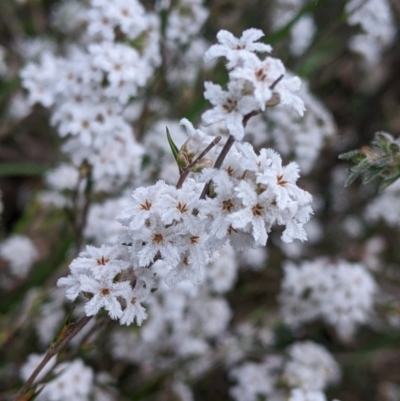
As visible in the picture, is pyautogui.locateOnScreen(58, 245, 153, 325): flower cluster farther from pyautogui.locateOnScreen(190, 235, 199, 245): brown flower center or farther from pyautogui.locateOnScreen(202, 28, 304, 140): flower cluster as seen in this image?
pyautogui.locateOnScreen(202, 28, 304, 140): flower cluster

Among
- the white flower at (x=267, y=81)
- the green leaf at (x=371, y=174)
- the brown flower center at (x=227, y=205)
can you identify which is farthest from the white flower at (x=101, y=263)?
the green leaf at (x=371, y=174)

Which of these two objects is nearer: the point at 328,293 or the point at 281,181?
the point at 281,181

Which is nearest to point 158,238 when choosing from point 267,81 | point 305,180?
point 267,81

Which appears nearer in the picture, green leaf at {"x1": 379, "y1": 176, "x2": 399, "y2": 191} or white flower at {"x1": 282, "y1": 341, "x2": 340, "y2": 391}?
green leaf at {"x1": 379, "y1": 176, "x2": 399, "y2": 191}

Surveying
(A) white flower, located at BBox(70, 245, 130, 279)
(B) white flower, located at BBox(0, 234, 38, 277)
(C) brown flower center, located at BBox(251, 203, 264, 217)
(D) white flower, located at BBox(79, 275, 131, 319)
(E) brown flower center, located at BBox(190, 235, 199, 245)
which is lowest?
(D) white flower, located at BBox(79, 275, 131, 319)

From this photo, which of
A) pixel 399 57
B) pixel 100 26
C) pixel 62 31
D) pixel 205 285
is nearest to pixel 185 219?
pixel 100 26

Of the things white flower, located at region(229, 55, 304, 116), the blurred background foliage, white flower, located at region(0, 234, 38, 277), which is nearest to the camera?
white flower, located at region(229, 55, 304, 116)

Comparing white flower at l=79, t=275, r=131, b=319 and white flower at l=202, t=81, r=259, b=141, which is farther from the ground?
white flower at l=202, t=81, r=259, b=141

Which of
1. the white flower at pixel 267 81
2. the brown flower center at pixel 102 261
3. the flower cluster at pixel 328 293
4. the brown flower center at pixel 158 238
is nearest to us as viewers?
the white flower at pixel 267 81

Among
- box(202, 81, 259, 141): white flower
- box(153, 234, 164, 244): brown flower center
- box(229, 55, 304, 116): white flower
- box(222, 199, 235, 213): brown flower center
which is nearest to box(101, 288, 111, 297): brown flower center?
box(153, 234, 164, 244): brown flower center

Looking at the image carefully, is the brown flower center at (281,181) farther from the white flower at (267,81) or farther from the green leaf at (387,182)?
the green leaf at (387,182)

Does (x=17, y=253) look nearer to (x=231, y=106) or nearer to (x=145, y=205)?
(x=145, y=205)
